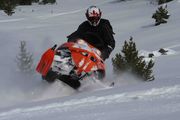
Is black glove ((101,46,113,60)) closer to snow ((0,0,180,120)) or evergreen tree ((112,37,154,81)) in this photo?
snow ((0,0,180,120))

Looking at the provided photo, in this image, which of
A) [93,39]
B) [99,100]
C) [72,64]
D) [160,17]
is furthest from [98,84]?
[160,17]

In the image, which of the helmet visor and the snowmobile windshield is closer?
the snowmobile windshield

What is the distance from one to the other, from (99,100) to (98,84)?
9.24ft

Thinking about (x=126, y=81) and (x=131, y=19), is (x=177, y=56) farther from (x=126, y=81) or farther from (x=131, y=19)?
(x=131, y=19)

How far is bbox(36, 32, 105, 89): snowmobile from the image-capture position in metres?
8.12

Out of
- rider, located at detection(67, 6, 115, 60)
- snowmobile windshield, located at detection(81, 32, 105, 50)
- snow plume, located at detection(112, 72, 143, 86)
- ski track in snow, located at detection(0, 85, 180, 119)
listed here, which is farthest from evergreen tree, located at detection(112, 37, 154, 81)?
ski track in snow, located at detection(0, 85, 180, 119)

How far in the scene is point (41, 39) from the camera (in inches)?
722

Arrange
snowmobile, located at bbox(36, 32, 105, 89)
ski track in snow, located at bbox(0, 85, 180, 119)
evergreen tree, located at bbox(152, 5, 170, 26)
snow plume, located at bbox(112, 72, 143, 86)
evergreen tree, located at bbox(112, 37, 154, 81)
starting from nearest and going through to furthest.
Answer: ski track in snow, located at bbox(0, 85, 180, 119)
snowmobile, located at bbox(36, 32, 105, 89)
snow plume, located at bbox(112, 72, 143, 86)
evergreen tree, located at bbox(112, 37, 154, 81)
evergreen tree, located at bbox(152, 5, 170, 26)

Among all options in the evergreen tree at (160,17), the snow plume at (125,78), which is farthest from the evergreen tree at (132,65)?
the evergreen tree at (160,17)

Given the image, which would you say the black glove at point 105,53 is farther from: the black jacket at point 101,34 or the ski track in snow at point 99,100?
the ski track in snow at point 99,100

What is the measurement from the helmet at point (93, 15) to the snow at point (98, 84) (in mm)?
1170

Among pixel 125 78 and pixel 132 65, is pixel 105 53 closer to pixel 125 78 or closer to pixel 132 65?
pixel 125 78

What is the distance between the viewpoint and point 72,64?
8242 mm

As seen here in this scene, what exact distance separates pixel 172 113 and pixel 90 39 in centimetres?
493
